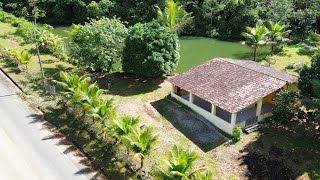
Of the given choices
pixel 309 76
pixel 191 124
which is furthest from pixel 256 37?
pixel 191 124

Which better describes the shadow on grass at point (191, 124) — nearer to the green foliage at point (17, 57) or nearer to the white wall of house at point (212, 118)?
the white wall of house at point (212, 118)

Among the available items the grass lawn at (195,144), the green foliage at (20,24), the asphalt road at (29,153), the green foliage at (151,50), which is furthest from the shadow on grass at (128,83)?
the green foliage at (20,24)

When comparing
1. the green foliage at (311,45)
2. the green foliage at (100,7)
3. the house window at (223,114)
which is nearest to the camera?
the house window at (223,114)

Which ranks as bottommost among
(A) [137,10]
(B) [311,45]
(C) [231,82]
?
(B) [311,45]

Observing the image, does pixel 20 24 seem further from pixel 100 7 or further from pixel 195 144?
pixel 195 144

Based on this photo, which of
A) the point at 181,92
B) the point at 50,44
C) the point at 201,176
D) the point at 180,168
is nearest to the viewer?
the point at 201,176

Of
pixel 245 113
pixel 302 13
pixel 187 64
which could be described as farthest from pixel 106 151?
pixel 302 13
